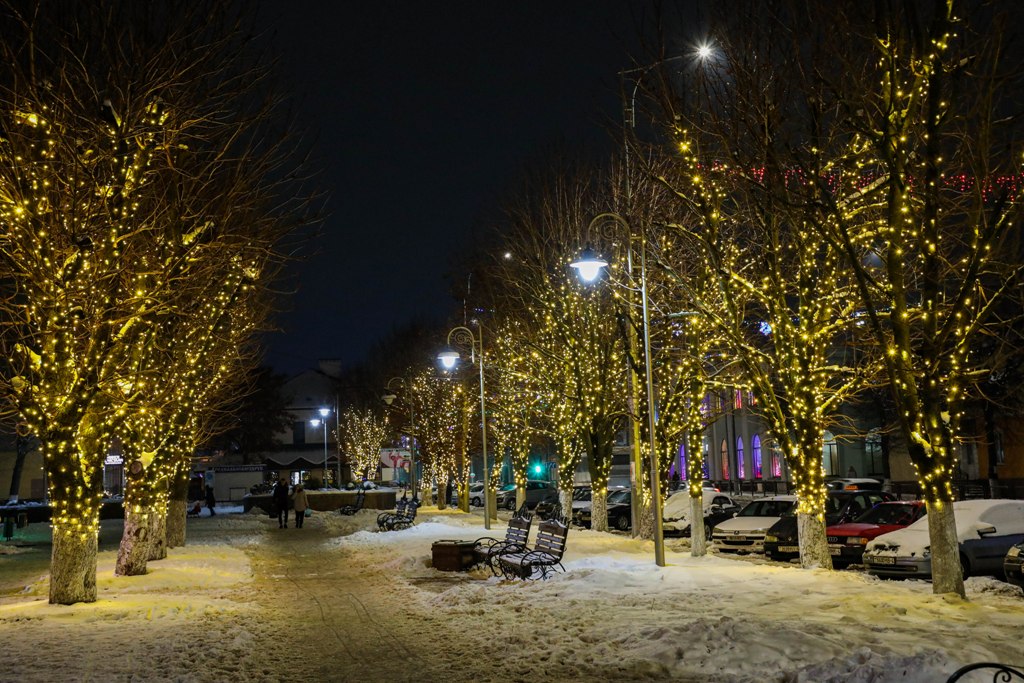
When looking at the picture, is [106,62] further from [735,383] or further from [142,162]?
[735,383]

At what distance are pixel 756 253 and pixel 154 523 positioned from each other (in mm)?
14272

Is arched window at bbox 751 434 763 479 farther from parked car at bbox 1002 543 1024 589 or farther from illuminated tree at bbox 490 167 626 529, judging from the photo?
parked car at bbox 1002 543 1024 589

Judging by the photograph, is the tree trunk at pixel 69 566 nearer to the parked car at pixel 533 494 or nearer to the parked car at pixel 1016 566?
the parked car at pixel 1016 566

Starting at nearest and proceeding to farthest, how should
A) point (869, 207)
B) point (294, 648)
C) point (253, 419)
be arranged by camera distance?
point (294, 648) < point (869, 207) < point (253, 419)

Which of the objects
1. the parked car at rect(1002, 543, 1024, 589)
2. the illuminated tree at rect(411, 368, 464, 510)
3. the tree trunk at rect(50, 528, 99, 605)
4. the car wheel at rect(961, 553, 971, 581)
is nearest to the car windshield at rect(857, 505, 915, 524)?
the car wheel at rect(961, 553, 971, 581)

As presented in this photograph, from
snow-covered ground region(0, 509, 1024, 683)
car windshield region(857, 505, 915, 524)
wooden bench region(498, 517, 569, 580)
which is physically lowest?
snow-covered ground region(0, 509, 1024, 683)

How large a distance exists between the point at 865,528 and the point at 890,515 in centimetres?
102

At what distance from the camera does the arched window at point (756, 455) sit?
6700cm

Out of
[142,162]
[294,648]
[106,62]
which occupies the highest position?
[106,62]

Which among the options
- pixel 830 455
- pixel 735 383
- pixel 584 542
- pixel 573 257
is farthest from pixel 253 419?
pixel 735 383

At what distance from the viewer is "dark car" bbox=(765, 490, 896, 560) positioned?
70.3 feet

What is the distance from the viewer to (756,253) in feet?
70.9

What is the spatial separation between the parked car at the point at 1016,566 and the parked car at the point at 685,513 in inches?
597

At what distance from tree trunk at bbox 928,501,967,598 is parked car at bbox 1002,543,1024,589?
2.09 m
